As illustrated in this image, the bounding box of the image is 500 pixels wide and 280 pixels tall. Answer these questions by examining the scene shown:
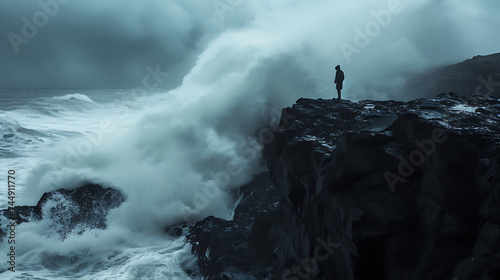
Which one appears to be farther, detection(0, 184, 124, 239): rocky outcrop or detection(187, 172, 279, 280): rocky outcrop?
detection(0, 184, 124, 239): rocky outcrop

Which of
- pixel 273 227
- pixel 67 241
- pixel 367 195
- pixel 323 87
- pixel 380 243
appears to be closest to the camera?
pixel 380 243

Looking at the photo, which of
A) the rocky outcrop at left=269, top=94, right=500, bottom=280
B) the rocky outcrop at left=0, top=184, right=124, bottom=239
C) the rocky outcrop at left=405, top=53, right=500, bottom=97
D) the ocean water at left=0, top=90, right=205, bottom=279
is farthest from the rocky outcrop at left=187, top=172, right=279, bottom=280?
the rocky outcrop at left=405, top=53, right=500, bottom=97

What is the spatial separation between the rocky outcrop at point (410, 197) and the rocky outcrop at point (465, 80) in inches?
655

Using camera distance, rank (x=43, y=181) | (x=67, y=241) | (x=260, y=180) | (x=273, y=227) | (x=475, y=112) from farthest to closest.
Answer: (x=43, y=181)
(x=260, y=180)
(x=67, y=241)
(x=273, y=227)
(x=475, y=112)

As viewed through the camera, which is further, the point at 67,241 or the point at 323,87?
the point at 323,87

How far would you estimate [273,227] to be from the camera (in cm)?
1370

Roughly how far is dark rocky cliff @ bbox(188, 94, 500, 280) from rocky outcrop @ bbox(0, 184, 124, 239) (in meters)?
11.0

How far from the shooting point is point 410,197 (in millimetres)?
6457

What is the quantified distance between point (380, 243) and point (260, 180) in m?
12.5

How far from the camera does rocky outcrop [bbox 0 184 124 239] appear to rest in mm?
16891

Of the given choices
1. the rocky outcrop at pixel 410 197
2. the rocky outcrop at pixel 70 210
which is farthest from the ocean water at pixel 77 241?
the rocky outcrop at pixel 410 197

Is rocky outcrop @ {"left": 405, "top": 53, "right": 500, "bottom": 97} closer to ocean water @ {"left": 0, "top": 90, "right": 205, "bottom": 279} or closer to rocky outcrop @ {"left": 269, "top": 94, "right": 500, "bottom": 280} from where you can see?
rocky outcrop @ {"left": 269, "top": 94, "right": 500, "bottom": 280}

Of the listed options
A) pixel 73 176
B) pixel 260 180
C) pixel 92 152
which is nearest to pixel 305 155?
pixel 260 180

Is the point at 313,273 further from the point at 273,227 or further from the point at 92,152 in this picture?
the point at 92,152
